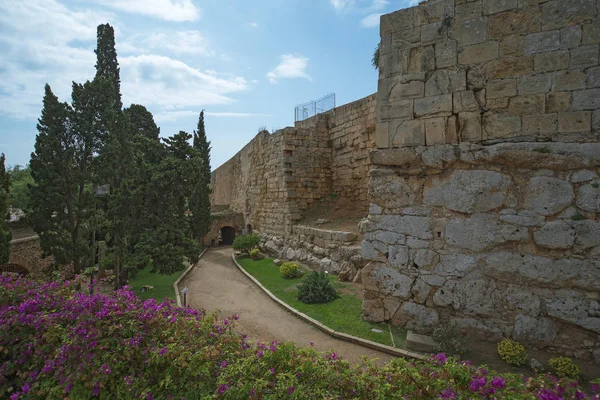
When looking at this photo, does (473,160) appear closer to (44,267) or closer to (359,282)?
(359,282)

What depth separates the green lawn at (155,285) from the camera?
10133 millimetres

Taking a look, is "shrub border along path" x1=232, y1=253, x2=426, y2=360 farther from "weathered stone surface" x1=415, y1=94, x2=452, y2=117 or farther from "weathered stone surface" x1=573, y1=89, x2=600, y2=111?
"weathered stone surface" x1=573, y1=89, x2=600, y2=111

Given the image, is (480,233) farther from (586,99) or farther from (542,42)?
(542,42)

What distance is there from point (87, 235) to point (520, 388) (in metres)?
12.2

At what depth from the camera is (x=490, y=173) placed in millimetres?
5215

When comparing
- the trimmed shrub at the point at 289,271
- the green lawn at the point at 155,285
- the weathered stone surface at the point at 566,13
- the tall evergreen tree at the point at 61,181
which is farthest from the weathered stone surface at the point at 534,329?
the tall evergreen tree at the point at 61,181

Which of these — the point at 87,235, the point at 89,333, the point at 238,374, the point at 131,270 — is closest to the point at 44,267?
the point at 87,235

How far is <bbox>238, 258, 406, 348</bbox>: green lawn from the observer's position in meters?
6.05

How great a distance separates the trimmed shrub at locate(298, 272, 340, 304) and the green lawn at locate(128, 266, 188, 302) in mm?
4504

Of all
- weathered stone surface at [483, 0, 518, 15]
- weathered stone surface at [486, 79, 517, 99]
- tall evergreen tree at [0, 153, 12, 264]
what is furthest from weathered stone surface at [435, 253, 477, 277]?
tall evergreen tree at [0, 153, 12, 264]

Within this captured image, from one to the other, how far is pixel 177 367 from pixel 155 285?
9.44 meters

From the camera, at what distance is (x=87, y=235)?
1052 cm

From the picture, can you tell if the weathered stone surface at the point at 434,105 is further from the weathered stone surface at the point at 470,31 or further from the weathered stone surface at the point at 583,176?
the weathered stone surface at the point at 583,176

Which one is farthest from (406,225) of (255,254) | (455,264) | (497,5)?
(255,254)
